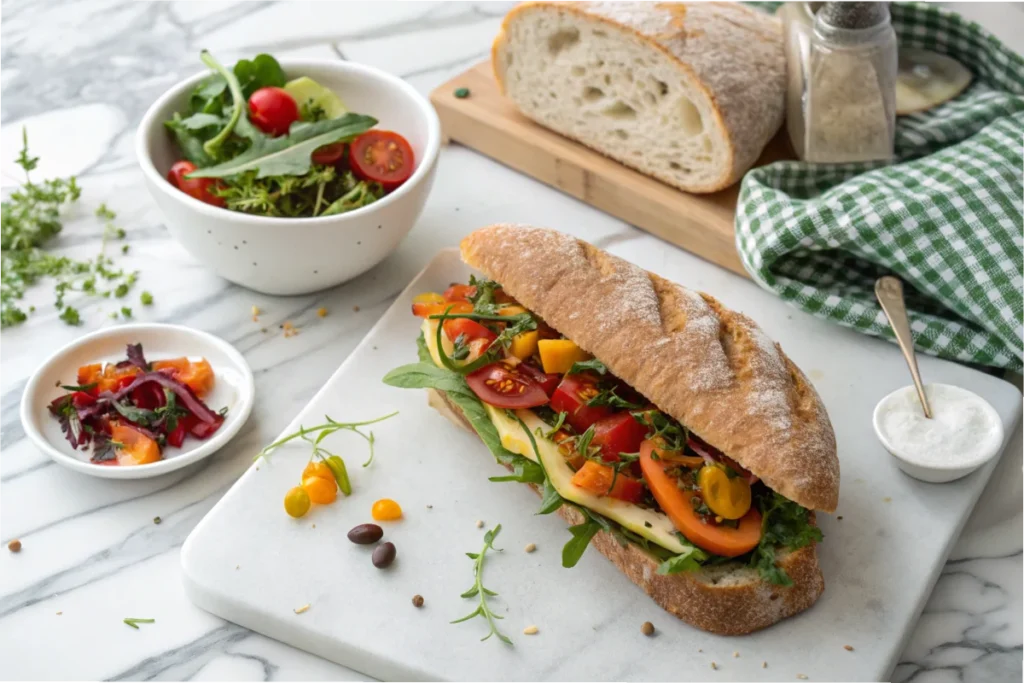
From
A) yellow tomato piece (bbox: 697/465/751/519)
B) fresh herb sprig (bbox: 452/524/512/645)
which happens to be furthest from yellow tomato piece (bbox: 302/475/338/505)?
yellow tomato piece (bbox: 697/465/751/519)

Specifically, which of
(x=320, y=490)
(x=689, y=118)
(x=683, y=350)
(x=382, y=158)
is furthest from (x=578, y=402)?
(x=689, y=118)

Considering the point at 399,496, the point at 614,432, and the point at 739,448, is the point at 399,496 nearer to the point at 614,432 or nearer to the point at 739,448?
the point at 614,432

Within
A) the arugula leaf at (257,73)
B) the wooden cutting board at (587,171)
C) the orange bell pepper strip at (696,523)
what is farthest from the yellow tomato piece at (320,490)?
the wooden cutting board at (587,171)

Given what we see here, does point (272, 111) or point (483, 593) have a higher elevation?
point (272, 111)

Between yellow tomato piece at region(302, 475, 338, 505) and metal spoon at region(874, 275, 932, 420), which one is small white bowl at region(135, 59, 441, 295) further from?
metal spoon at region(874, 275, 932, 420)

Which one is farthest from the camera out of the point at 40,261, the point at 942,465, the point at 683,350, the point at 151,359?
the point at 40,261

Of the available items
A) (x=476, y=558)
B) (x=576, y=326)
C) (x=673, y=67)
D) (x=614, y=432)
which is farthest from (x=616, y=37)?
(x=476, y=558)

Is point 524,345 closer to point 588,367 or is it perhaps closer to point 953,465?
point 588,367
